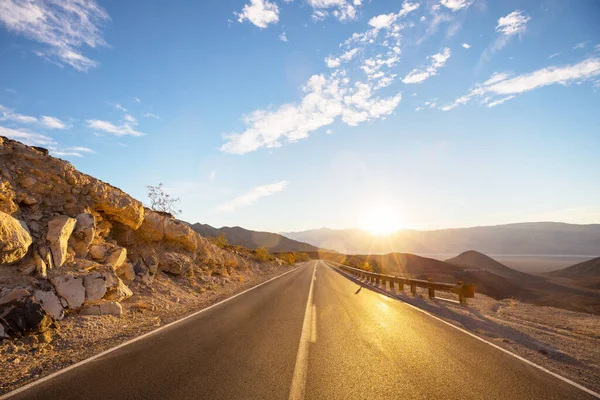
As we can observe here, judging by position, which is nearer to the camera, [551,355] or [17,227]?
[551,355]

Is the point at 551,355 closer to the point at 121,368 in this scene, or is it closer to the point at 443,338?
the point at 443,338

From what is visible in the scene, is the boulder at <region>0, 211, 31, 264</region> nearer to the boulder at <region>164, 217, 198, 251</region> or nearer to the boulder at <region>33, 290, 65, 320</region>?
the boulder at <region>33, 290, 65, 320</region>

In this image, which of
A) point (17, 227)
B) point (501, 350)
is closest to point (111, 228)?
point (17, 227)

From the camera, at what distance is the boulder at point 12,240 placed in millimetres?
7508

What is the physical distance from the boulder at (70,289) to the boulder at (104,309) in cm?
25

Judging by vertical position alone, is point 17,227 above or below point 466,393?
above

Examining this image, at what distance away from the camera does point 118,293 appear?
9.93 metres

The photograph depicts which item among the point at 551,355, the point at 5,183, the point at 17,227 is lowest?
the point at 551,355

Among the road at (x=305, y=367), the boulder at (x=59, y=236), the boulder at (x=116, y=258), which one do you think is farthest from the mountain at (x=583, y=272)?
the boulder at (x=59, y=236)

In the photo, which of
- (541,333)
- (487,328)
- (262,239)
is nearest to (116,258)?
(487,328)

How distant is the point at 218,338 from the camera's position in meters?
6.82

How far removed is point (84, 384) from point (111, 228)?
1125cm

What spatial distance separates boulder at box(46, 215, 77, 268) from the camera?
905cm

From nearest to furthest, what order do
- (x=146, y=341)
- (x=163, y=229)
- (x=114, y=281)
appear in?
(x=146, y=341) < (x=114, y=281) < (x=163, y=229)
